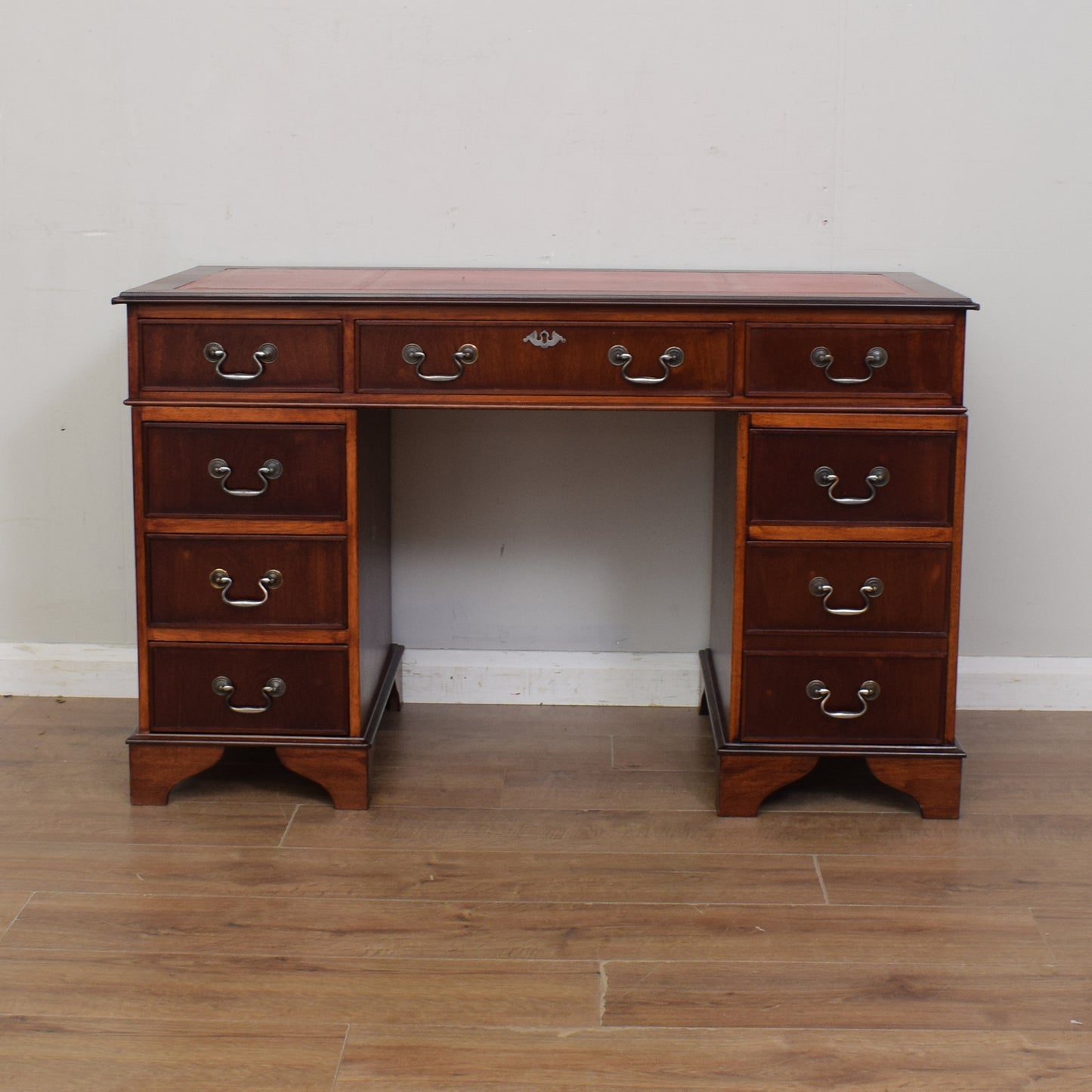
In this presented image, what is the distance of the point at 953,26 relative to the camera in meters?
2.70

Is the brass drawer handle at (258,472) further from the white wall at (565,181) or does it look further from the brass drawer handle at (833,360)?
the brass drawer handle at (833,360)

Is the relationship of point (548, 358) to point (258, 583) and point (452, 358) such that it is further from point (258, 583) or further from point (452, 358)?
point (258, 583)

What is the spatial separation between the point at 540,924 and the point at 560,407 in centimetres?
83

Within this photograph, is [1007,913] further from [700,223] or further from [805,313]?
[700,223]

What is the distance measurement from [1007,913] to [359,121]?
6.12ft

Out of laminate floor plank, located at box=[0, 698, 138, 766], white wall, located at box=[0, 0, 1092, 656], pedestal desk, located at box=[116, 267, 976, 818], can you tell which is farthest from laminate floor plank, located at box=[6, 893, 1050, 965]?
white wall, located at box=[0, 0, 1092, 656]

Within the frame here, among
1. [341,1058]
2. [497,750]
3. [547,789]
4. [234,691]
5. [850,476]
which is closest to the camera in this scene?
[341,1058]

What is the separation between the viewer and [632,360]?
7.64 ft

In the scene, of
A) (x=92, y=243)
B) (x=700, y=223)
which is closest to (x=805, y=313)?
(x=700, y=223)

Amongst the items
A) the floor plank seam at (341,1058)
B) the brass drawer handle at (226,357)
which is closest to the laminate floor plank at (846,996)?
the floor plank seam at (341,1058)

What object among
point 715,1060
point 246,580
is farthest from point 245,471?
point 715,1060

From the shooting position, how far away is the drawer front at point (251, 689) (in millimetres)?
2453

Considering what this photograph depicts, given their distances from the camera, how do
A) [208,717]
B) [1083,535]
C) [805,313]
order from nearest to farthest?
1. [805,313]
2. [208,717]
3. [1083,535]

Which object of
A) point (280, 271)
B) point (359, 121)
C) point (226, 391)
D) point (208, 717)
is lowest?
point (208, 717)
